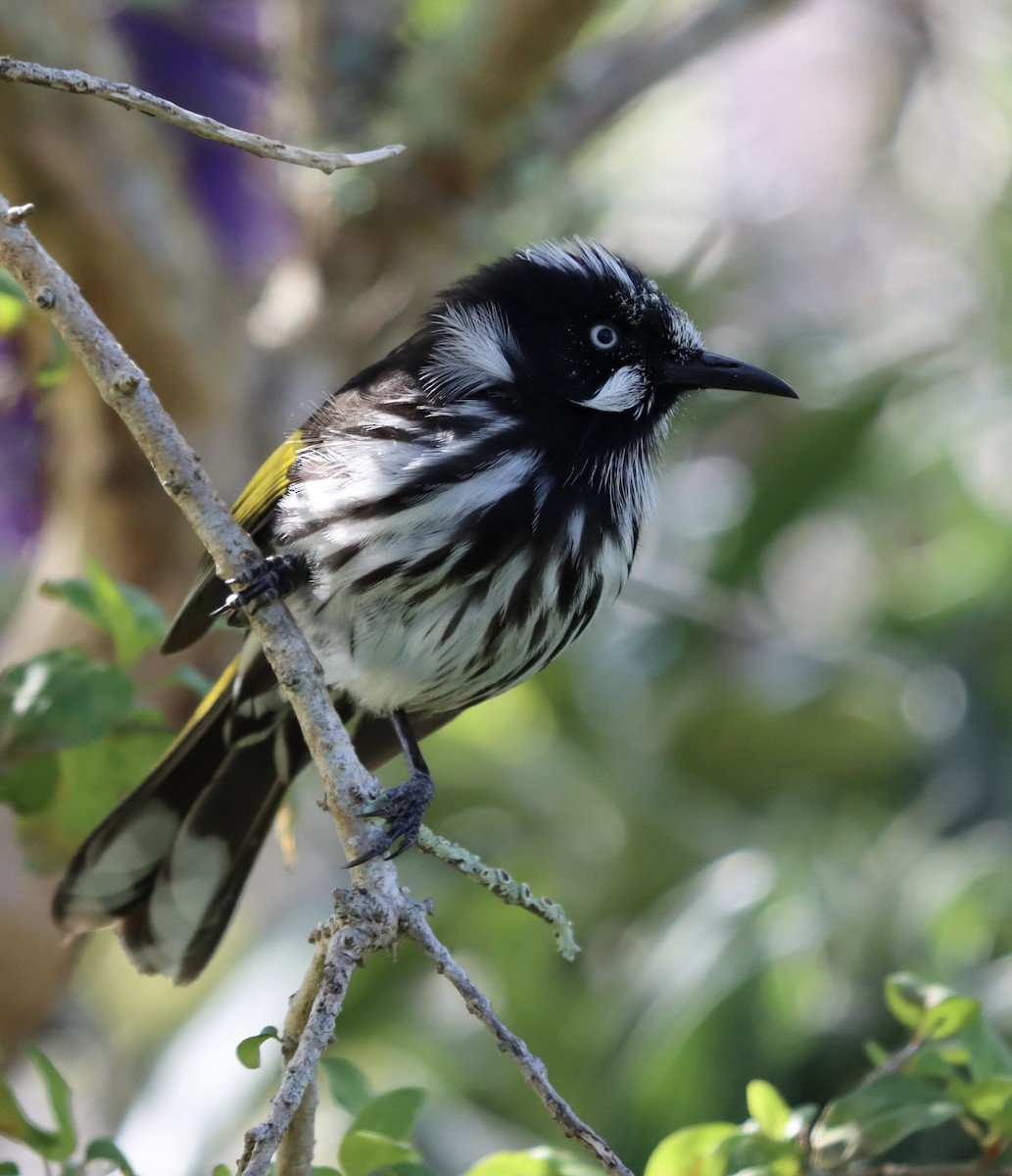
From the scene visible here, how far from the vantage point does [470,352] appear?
251 cm

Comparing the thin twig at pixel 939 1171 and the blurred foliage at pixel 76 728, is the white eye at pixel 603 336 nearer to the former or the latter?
the blurred foliage at pixel 76 728

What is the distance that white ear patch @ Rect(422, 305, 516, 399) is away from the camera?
245cm

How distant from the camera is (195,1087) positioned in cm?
353

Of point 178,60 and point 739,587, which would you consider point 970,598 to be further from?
point 178,60

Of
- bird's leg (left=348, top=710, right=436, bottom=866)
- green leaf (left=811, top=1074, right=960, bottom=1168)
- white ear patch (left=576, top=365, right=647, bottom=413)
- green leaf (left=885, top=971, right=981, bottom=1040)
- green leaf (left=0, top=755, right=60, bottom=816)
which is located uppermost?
white ear patch (left=576, top=365, right=647, bottom=413)

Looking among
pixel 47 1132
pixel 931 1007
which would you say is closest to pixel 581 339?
pixel 931 1007

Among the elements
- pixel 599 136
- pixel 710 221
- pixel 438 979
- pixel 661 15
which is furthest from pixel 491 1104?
pixel 661 15

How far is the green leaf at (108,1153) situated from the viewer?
1.60 meters

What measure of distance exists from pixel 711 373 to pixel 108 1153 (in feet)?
5.22

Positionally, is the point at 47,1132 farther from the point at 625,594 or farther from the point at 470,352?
the point at 625,594

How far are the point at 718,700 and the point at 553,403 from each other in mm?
1696

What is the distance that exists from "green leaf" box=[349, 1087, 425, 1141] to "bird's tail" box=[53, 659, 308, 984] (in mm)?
915

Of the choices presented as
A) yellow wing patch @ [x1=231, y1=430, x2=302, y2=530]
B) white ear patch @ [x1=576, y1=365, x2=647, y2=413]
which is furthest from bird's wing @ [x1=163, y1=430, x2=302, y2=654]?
white ear patch @ [x1=576, y1=365, x2=647, y2=413]

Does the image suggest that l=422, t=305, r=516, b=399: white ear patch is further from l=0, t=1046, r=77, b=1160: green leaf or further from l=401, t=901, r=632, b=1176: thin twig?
l=0, t=1046, r=77, b=1160: green leaf
